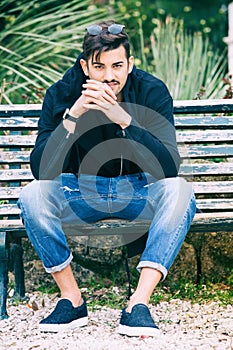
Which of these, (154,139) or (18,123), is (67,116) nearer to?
(154,139)

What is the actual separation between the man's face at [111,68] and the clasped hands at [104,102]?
0.22 feet

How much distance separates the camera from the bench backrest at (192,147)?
400 cm

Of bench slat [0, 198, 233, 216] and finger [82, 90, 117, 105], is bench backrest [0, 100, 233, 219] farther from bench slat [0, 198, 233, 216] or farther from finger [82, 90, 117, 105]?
A: finger [82, 90, 117, 105]

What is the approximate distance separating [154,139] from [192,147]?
0.78m

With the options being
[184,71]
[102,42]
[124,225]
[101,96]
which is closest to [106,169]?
[124,225]

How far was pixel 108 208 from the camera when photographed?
3463mm

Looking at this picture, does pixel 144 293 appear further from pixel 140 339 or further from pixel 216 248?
pixel 216 248

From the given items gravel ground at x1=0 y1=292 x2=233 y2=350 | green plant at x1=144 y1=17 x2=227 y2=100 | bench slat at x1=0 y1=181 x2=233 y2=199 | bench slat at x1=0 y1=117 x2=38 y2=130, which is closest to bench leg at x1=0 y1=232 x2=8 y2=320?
gravel ground at x1=0 y1=292 x2=233 y2=350

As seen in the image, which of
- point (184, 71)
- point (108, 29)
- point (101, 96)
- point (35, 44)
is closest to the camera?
point (101, 96)

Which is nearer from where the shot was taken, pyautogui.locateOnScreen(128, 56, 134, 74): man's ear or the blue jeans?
the blue jeans

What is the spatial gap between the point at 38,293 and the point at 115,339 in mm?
1101

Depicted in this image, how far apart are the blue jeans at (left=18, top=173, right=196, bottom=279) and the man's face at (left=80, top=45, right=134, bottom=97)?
46 centimetres

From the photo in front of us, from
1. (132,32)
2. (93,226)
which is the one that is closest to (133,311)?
(93,226)

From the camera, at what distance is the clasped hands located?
3.26 metres
